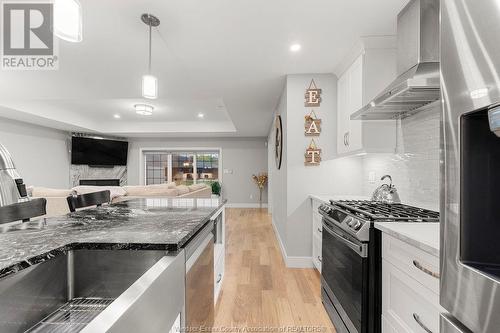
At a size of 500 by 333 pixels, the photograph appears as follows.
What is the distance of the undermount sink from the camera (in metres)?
0.60

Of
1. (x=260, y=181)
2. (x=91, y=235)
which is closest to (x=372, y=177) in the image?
(x=91, y=235)

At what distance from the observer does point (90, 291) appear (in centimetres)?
98

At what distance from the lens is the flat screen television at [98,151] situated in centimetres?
711

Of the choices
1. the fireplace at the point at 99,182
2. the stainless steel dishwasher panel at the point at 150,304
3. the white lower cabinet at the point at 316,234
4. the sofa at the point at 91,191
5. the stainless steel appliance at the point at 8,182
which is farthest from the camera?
the fireplace at the point at 99,182

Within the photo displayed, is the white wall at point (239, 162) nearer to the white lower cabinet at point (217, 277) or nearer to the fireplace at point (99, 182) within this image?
the fireplace at point (99, 182)

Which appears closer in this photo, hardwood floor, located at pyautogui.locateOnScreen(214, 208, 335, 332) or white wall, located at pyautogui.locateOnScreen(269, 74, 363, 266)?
hardwood floor, located at pyautogui.locateOnScreen(214, 208, 335, 332)

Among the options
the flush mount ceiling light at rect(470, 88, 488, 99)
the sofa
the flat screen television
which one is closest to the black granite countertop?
the flush mount ceiling light at rect(470, 88, 488, 99)

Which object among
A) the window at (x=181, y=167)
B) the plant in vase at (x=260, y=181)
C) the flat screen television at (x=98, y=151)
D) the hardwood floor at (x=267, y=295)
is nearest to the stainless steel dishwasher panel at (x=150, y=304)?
the hardwood floor at (x=267, y=295)

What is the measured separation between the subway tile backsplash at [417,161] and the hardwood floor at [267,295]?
1259 mm

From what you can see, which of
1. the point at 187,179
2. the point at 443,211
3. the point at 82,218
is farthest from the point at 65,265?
the point at 187,179

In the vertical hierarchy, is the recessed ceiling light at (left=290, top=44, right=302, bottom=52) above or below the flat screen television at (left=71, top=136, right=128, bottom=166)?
above

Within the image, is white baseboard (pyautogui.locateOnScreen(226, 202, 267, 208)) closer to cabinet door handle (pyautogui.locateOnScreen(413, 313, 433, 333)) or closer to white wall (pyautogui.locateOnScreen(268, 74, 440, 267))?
white wall (pyautogui.locateOnScreen(268, 74, 440, 267))

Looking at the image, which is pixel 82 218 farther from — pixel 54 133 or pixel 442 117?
pixel 54 133

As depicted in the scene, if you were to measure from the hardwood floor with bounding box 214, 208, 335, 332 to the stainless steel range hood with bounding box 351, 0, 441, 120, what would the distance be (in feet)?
5.80
